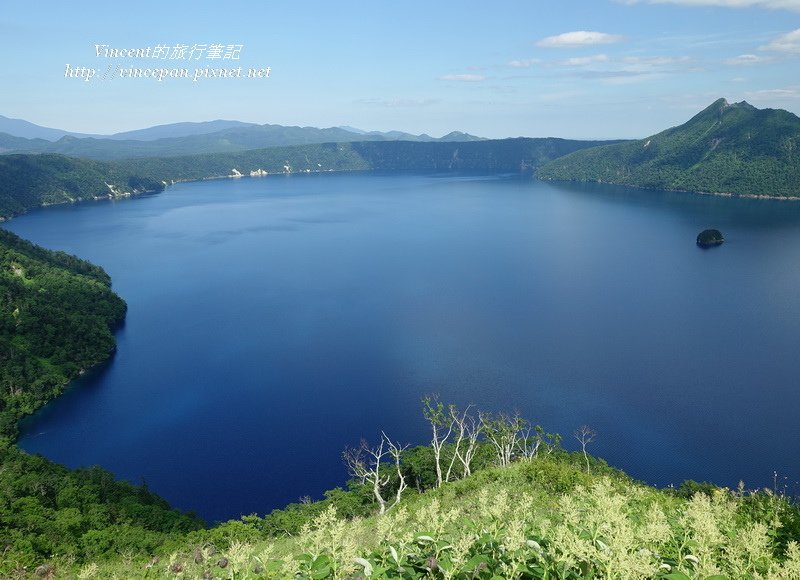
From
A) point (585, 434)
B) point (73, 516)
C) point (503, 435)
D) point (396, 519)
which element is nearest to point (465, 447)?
point (503, 435)

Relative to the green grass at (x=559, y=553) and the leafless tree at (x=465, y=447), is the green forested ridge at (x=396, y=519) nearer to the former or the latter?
the green grass at (x=559, y=553)

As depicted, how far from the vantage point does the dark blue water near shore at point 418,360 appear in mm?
48250

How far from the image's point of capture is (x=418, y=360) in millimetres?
65375

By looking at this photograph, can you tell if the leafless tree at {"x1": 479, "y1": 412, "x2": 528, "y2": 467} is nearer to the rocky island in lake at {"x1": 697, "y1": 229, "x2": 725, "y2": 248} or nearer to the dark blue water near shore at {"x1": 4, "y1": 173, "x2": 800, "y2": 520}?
the dark blue water near shore at {"x1": 4, "y1": 173, "x2": 800, "y2": 520}

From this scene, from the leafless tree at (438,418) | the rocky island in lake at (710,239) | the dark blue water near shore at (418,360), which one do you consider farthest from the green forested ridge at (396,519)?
the rocky island in lake at (710,239)

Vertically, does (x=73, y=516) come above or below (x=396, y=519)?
below

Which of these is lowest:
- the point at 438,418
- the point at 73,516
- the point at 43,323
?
the point at 438,418

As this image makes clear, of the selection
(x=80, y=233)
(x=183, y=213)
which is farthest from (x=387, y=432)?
(x=183, y=213)

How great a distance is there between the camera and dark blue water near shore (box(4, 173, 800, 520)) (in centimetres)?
4825

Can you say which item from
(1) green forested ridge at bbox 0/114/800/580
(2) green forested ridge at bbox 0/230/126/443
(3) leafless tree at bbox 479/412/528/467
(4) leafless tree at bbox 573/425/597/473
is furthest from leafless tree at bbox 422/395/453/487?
(2) green forested ridge at bbox 0/230/126/443

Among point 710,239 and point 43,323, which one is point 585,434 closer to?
point 43,323

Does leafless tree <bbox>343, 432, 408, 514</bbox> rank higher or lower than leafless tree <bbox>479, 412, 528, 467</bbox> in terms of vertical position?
lower

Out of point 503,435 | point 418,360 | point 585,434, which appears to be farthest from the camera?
point 418,360

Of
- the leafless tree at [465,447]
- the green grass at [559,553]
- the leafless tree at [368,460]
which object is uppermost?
the green grass at [559,553]
